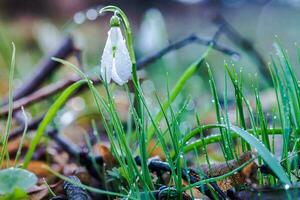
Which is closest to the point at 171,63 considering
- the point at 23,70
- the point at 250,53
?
the point at 250,53

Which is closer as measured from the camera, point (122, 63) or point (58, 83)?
point (122, 63)

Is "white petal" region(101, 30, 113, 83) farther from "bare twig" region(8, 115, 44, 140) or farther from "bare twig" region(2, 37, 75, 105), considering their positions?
"bare twig" region(2, 37, 75, 105)

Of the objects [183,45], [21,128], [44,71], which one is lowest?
[21,128]

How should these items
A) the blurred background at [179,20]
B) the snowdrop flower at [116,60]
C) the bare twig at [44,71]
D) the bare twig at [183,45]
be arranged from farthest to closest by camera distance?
1. the blurred background at [179,20]
2. the bare twig at [44,71]
3. the bare twig at [183,45]
4. the snowdrop flower at [116,60]

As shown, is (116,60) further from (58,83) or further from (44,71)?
(44,71)

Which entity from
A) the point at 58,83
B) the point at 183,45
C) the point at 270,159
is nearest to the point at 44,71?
the point at 58,83

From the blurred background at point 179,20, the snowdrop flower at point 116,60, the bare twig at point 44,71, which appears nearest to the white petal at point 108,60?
the snowdrop flower at point 116,60

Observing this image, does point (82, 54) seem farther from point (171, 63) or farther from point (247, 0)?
point (247, 0)

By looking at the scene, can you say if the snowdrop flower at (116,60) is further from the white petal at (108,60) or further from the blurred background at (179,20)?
the blurred background at (179,20)

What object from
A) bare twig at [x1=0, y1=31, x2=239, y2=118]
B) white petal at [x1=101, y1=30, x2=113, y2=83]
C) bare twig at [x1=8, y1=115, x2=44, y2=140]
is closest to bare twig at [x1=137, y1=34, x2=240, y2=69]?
bare twig at [x1=0, y1=31, x2=239, y2=118]
